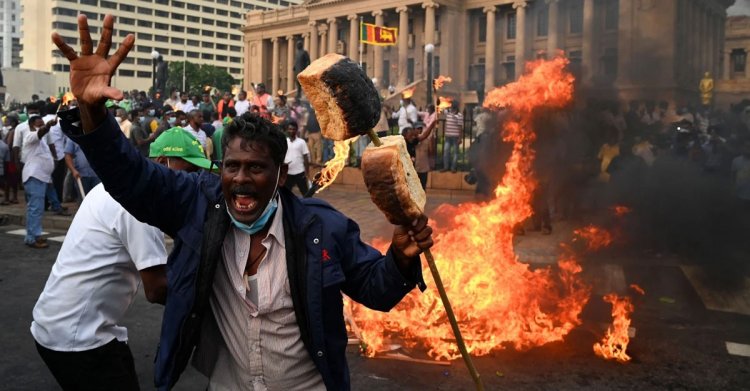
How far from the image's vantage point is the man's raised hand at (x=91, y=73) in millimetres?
1861

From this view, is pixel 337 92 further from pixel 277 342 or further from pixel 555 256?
pixel 555 256

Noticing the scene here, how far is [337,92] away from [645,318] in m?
5.02

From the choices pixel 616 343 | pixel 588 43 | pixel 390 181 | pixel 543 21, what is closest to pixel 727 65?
pixel 588 43

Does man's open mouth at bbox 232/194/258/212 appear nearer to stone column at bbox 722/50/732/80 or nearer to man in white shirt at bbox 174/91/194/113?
stone column at bbox 722/50/732/80

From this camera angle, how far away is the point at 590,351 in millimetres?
5156

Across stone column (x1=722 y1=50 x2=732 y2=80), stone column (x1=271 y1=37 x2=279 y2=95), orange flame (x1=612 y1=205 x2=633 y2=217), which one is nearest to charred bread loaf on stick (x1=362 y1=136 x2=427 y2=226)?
orange flame (x1=612 y1=205 x2=633 y2=217)

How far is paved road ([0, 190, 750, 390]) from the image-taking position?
15.0ft

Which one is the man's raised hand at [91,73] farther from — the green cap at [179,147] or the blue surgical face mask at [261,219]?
the green cap at [179,147]

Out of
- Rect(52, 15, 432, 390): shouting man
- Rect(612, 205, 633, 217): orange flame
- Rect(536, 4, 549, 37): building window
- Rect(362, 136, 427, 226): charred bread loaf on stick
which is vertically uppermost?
Rect(536, 4, 549, 37): building window

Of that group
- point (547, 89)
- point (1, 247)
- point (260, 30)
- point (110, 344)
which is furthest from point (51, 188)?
point (260, 30)

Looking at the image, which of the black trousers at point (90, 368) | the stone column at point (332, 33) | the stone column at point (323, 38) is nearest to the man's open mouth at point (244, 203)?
the black trousers at point (90, 368)

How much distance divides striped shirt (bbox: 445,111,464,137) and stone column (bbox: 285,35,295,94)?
2387 inches

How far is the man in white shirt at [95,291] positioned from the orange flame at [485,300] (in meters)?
2.65

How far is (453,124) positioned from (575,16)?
13.5 ft
